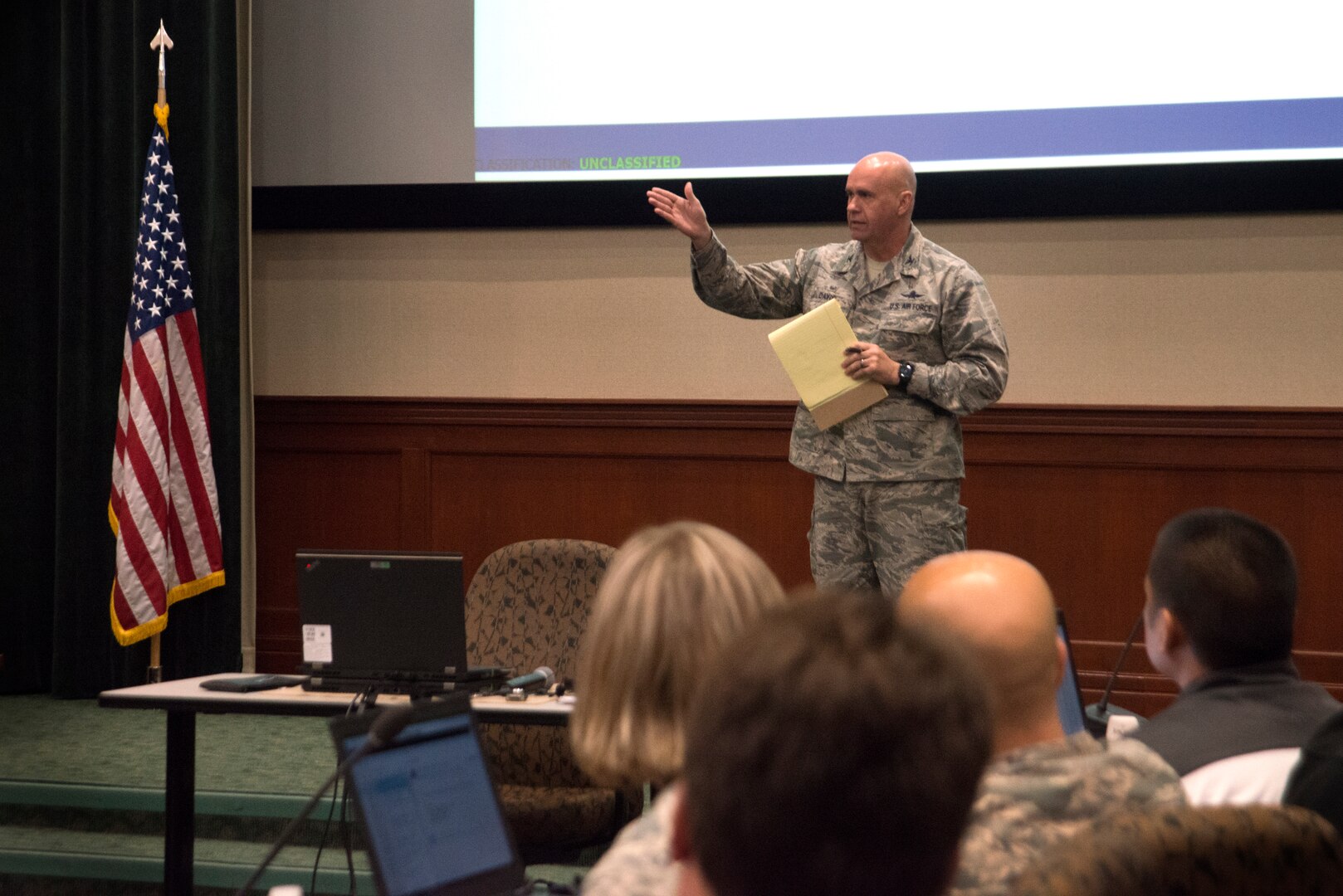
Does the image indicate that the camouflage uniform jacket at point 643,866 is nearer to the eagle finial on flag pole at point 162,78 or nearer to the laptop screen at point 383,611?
the laptop screen at point 383,611

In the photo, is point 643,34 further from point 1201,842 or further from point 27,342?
point 1201,842

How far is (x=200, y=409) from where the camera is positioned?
499 centimetres

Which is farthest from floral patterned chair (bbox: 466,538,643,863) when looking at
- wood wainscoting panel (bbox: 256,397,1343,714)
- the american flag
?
the american flag

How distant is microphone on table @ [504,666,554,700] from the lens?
2839 mm

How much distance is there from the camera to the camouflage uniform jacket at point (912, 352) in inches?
136

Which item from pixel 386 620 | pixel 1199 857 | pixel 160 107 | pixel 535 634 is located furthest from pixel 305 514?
pixel 1199 857

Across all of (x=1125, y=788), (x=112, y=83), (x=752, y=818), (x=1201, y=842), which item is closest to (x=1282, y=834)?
(x=1201, y=842)

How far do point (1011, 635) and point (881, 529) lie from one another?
2.12m

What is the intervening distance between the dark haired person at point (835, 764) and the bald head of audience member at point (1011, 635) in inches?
26.6

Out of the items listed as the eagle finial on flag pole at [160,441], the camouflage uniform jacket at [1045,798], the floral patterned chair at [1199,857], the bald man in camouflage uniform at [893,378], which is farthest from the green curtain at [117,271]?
the floral patterned chair at [1199,857]

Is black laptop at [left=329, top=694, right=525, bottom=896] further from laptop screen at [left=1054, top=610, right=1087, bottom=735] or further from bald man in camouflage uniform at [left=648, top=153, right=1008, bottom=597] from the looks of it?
bald man in camouflage uniform at [left=648, top=153, right=1008, bottom=597]

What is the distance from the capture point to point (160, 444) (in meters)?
4.86

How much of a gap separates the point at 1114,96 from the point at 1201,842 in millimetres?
4040

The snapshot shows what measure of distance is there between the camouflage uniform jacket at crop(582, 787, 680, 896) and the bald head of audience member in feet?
1.16
